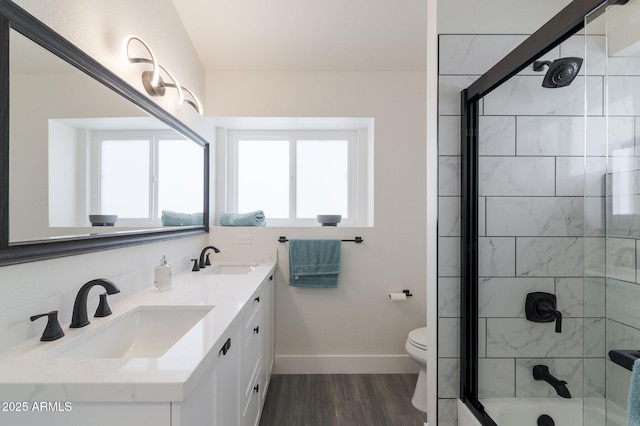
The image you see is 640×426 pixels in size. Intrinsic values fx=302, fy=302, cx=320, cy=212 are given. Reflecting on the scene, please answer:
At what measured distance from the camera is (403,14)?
1935 millimetres

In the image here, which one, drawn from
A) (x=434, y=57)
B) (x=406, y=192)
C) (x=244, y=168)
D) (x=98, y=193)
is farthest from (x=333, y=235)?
(x=98, y=193)

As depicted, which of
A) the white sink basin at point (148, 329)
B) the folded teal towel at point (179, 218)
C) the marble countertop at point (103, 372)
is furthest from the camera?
the folded teal towel at point (179, 218)

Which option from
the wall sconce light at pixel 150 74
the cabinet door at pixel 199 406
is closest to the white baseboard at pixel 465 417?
the cabinet door at pixel 199 406

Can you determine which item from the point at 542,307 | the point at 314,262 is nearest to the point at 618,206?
the point at 542,307

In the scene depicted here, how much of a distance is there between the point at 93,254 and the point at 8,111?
1.83 feet

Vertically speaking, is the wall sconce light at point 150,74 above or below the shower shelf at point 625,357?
above

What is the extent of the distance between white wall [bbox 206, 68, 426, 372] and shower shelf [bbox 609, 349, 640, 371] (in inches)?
59.3

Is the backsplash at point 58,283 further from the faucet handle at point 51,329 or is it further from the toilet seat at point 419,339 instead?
the toilet seat at point 419,339

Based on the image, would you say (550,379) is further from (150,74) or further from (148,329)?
(150,74)

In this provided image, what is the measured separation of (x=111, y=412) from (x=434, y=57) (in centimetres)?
175

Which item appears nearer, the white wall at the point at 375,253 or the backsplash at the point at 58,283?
the backsplash at the point at 58,283

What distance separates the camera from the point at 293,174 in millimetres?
2727

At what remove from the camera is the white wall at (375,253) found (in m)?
2.39

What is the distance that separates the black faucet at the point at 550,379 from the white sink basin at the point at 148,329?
1.47m
